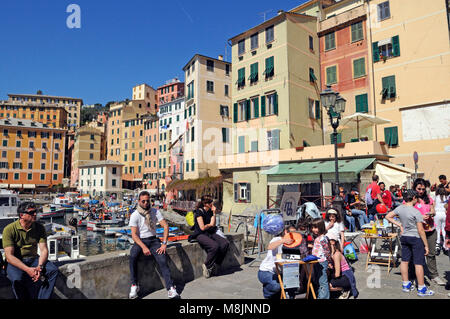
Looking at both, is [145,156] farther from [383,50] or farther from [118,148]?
[383,50]

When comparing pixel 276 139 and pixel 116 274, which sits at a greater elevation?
pixel 276 139

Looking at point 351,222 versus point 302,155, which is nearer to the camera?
point 351,222

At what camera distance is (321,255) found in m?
5.20

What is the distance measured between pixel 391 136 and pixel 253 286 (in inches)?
851

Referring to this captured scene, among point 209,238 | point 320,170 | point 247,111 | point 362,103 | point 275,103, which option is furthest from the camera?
point 247,111

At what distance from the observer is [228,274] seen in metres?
6.79

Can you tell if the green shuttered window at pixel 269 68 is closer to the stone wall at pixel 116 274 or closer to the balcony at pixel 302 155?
the balcony at pixel 302 155

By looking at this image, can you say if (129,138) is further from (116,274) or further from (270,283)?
(270,283)

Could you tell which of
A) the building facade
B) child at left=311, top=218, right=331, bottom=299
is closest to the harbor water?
child at left=311, top=218, right=331, bottom=299

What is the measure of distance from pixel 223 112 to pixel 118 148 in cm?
4570

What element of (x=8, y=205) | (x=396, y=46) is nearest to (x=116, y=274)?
(x=8, y=205)

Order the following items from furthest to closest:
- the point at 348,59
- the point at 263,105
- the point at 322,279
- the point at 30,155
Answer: the point at 30,155
the point at 263,105
the point at 348,59
the point at 322,279

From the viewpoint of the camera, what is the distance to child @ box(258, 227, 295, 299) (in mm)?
4805

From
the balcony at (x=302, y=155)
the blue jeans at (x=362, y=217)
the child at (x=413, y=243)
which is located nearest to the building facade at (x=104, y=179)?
the balcony at (x=302, y=155)
